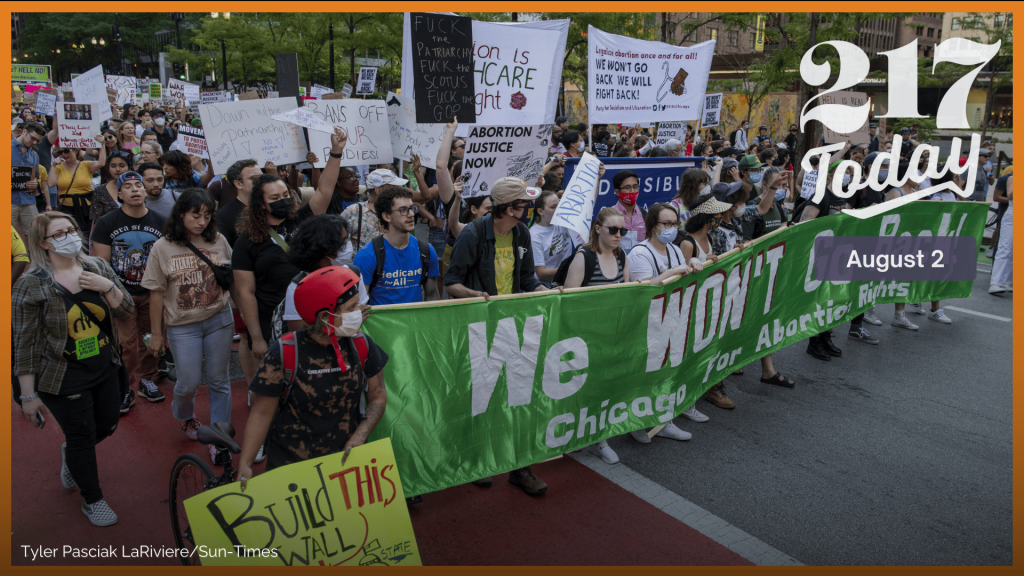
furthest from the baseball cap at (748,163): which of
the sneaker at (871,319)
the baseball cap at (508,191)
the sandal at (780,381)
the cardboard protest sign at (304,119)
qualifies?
the cardboard protest sign at (304,119)

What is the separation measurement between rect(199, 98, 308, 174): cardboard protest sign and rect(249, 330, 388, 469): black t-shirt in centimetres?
401

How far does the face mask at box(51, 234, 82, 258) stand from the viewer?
371cm

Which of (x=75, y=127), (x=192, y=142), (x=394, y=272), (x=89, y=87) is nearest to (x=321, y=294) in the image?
(x=394, y=272)

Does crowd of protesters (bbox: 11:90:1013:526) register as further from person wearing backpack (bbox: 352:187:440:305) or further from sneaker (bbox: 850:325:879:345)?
sneaker (bbox: 850:325:879:345)

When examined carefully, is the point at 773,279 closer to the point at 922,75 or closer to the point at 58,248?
the point at 58,248

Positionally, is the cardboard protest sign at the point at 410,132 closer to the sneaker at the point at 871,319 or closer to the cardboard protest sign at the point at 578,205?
the cardboard protest sign at the point at 578,205

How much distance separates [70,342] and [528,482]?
8.90 ft

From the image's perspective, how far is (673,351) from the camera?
16.5 feet

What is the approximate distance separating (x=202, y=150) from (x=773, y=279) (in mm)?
6688

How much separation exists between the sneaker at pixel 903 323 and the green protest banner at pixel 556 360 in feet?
10.7

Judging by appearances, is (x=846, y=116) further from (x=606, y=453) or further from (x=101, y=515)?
(x=101, y=515)

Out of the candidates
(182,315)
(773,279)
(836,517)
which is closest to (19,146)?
(182,315)

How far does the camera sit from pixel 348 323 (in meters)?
2.98

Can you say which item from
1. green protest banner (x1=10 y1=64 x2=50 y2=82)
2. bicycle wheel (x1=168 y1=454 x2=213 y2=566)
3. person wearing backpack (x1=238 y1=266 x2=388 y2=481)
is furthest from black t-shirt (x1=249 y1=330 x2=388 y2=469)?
green protest banner (x1=10 y1=64 x2=50 y2=82)
